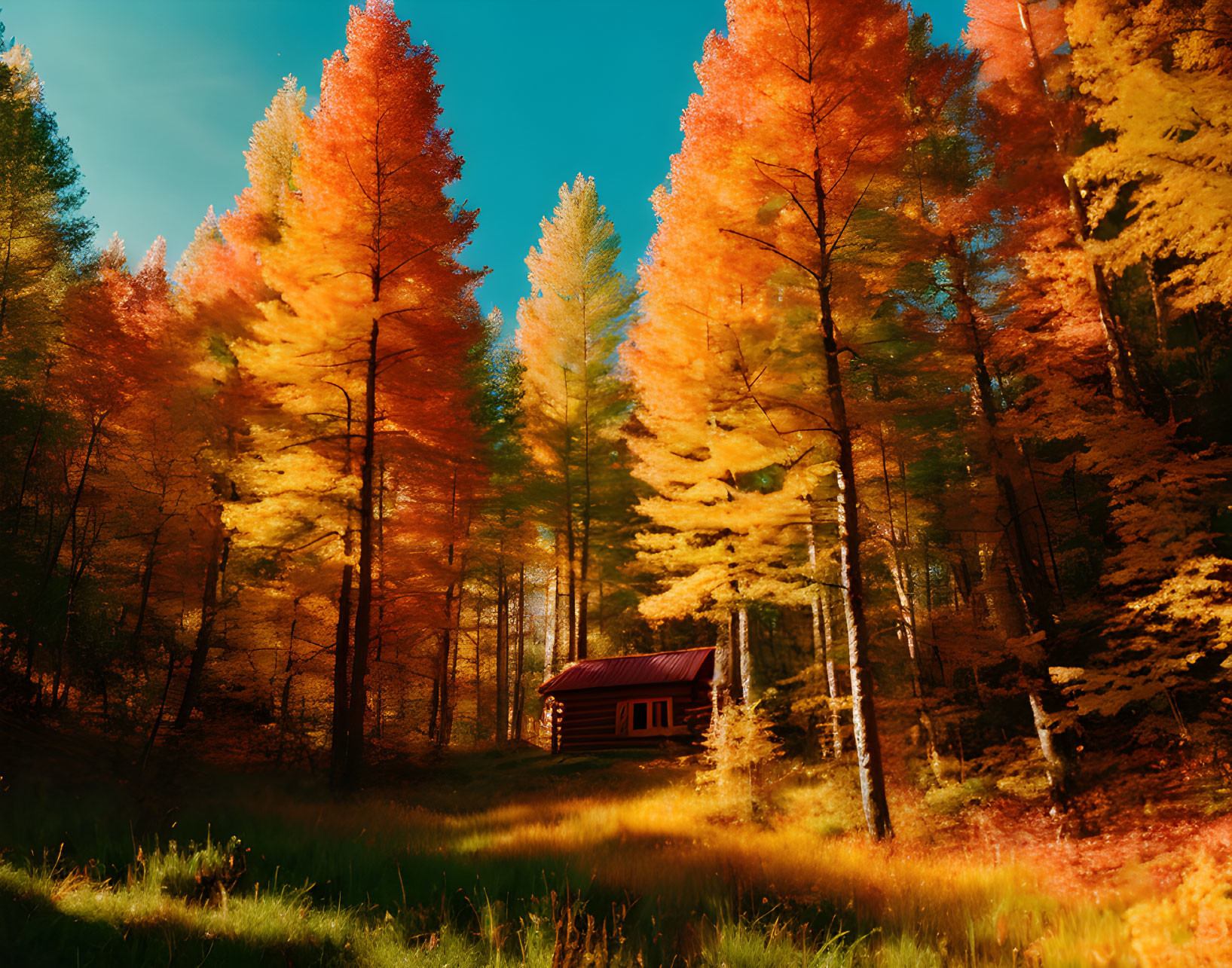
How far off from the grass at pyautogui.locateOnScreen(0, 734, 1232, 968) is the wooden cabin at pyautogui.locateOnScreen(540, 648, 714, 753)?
9.11m

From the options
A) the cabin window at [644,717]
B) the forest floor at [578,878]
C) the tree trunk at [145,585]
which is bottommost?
the forest floor at [578,878]

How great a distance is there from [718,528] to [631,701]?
7729 mm

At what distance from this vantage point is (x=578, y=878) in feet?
16.8

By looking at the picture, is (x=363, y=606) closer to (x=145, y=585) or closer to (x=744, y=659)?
(x=145, y=585)

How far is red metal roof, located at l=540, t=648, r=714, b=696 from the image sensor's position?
18062 mm

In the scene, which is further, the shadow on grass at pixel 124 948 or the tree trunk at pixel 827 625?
the tree trunk at pixel 827 625

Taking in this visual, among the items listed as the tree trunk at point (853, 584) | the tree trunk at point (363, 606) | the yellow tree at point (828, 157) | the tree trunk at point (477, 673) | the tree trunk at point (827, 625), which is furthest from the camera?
the tree trunk at point (477, 673)

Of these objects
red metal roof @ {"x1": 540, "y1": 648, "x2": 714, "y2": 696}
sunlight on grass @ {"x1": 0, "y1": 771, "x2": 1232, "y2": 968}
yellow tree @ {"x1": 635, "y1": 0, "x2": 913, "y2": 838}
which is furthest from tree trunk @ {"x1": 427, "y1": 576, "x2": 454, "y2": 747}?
yellow tree @ {"x1": 635, "y1": 0, "x2": 913, "y2": 838}

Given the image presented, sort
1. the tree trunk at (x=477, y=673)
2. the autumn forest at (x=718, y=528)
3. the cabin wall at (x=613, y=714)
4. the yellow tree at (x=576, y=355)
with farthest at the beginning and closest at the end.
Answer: the tree trunk at (x=477, y=673) < the yellow tree at (x=576, y=355) < the cabin wall at (x=613, y=714) < the autumn forest at (x=718, y=528)

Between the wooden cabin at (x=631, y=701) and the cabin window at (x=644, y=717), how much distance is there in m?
0.02

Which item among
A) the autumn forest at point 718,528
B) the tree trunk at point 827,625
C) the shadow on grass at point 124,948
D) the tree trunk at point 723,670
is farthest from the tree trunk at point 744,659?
the shadow on grass at point 124,948

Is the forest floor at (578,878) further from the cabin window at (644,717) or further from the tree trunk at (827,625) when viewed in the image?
the cabin window at (644,717)

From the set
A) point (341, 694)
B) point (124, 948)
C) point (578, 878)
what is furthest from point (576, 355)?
point (124, 948)

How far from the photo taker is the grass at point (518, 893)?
11.6 ft
